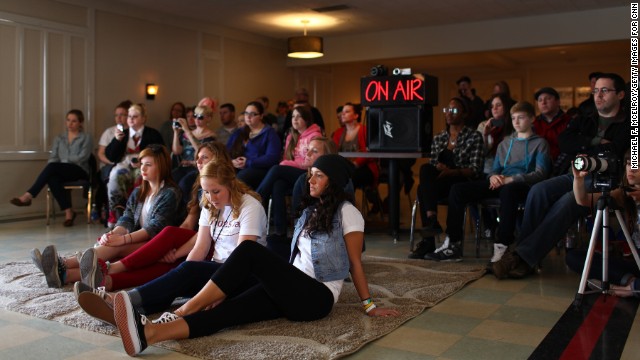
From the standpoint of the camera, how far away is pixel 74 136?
266 inches

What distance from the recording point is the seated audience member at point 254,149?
5266mm

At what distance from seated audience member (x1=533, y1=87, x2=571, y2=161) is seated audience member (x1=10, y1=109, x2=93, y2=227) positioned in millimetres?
4443

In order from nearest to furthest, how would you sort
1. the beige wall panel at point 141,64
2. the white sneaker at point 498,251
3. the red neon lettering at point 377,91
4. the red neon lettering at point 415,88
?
the white sneaker at point 498,251
the red neon lettering at point 415,88
the red neon lettering at point 377,91
the beige wall panel at point 141,64

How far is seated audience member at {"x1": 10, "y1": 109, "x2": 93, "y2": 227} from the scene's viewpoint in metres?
6.36

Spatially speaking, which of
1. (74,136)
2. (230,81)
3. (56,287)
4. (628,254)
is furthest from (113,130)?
(628,254)

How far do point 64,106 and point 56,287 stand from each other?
166 inches

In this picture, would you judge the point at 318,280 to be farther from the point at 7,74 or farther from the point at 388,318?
the point at 7,74

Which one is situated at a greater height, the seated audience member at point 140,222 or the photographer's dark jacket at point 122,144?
the photographer's dark jacket at point 122,144

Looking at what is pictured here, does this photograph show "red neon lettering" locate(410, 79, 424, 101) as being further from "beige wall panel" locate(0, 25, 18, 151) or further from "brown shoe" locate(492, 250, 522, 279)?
"beige wall panel" locate(0, 25, 18, 151)

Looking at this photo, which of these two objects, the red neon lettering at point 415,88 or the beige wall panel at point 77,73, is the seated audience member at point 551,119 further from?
the beige wall panel at point 77,73

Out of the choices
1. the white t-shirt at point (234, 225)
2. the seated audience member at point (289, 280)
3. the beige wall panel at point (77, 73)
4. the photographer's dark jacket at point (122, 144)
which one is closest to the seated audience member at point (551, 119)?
the seated audience member at point (289, 280)

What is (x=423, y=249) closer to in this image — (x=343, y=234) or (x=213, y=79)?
(x=343, y=234)

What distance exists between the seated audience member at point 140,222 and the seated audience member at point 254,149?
1535 mm

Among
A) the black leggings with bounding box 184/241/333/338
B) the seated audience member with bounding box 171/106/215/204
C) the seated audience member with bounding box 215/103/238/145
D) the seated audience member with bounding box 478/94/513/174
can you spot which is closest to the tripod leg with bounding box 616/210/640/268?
the black leggings with bounding box 184/241/333/338
